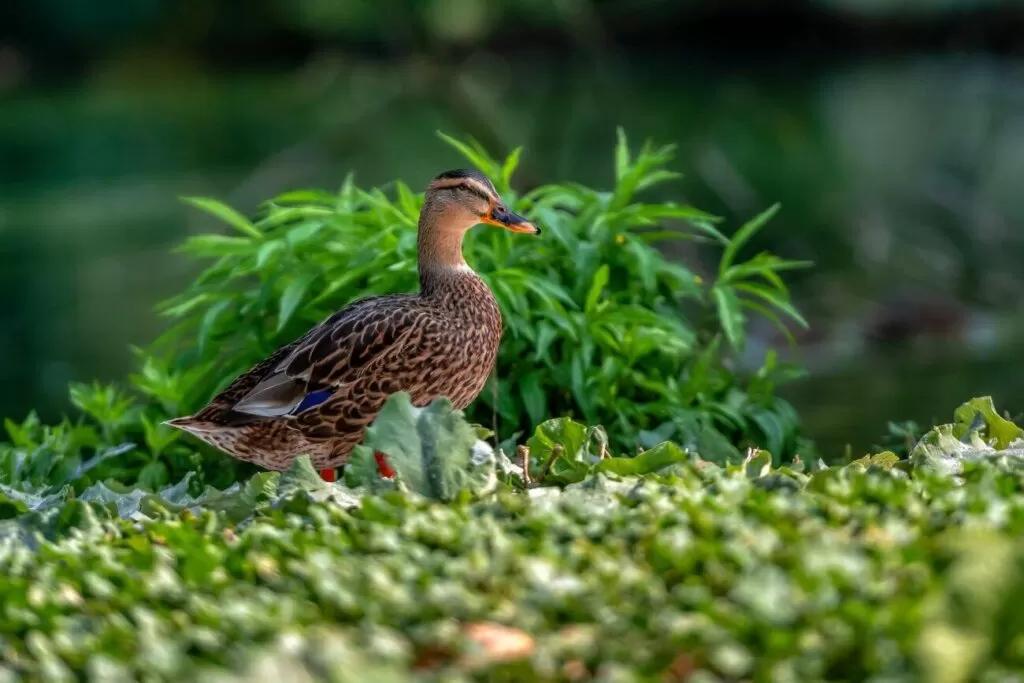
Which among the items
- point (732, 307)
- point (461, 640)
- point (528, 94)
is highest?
point (461, 640)

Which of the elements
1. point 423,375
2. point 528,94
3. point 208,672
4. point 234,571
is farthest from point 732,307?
point 528,94

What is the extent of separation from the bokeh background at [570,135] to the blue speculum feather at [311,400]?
8.84ft

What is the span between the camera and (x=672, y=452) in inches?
144

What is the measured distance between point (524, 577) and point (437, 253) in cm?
243

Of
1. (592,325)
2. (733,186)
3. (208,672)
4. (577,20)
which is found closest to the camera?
(208,672)

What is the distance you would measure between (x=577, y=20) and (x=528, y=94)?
670 cm

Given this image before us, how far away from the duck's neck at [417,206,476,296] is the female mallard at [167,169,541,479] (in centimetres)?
15

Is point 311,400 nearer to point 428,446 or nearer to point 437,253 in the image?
point 437,253

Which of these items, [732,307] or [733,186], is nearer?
[732,307]

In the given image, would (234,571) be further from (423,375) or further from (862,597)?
(423,375)

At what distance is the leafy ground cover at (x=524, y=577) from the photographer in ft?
7.33

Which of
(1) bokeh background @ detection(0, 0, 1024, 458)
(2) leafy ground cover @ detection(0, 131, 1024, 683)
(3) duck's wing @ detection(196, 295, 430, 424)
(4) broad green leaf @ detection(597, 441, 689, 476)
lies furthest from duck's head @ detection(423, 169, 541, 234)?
(1) bokeh background @ detection(0, 0, 1024, 458)

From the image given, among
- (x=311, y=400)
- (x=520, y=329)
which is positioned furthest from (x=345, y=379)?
(x=520, y=329)

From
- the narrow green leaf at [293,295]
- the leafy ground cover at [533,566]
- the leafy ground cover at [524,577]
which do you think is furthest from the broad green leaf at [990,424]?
the narrow green leaf at [293,295]
